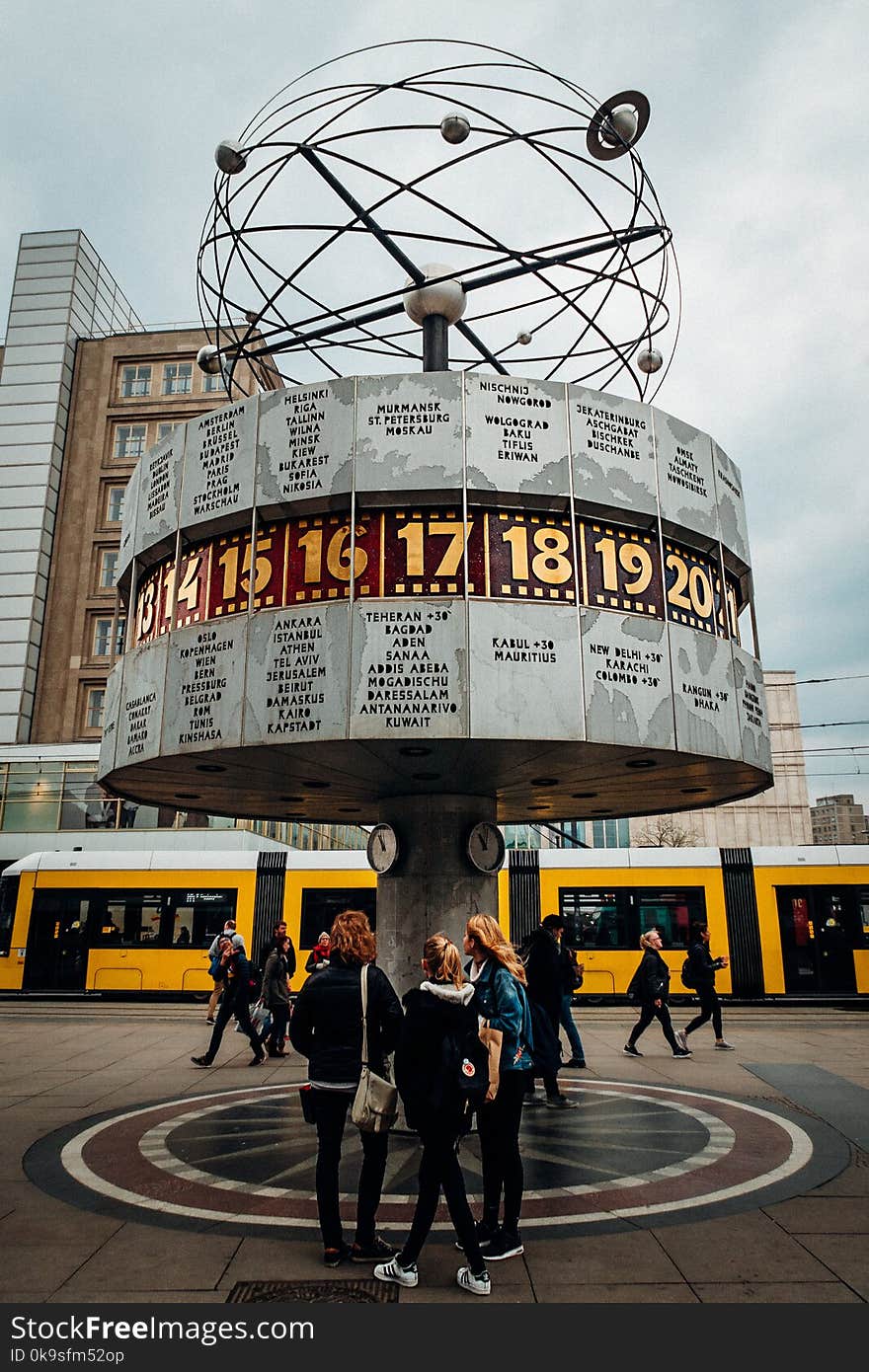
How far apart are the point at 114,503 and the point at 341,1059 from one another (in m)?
45.1

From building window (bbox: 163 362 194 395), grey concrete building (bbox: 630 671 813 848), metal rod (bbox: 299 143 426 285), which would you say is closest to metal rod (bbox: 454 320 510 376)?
metal rod (bbox: 299 143 426 285)

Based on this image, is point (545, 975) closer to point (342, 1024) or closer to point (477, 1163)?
point (477, 1163)

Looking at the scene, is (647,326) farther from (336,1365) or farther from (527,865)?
(527,865)

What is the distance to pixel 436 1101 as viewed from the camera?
518 centimetres

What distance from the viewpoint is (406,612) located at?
888 centimetres

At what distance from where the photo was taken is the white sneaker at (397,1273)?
5105mm

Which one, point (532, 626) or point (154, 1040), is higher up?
point (532, 626)

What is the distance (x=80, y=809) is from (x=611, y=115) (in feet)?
116

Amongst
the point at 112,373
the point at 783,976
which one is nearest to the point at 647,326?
the point at 783,976

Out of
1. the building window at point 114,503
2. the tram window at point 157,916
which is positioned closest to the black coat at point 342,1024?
the tram window at point 157,916

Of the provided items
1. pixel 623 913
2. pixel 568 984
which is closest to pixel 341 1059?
pixel 568 984

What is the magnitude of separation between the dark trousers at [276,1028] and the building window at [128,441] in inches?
1509
